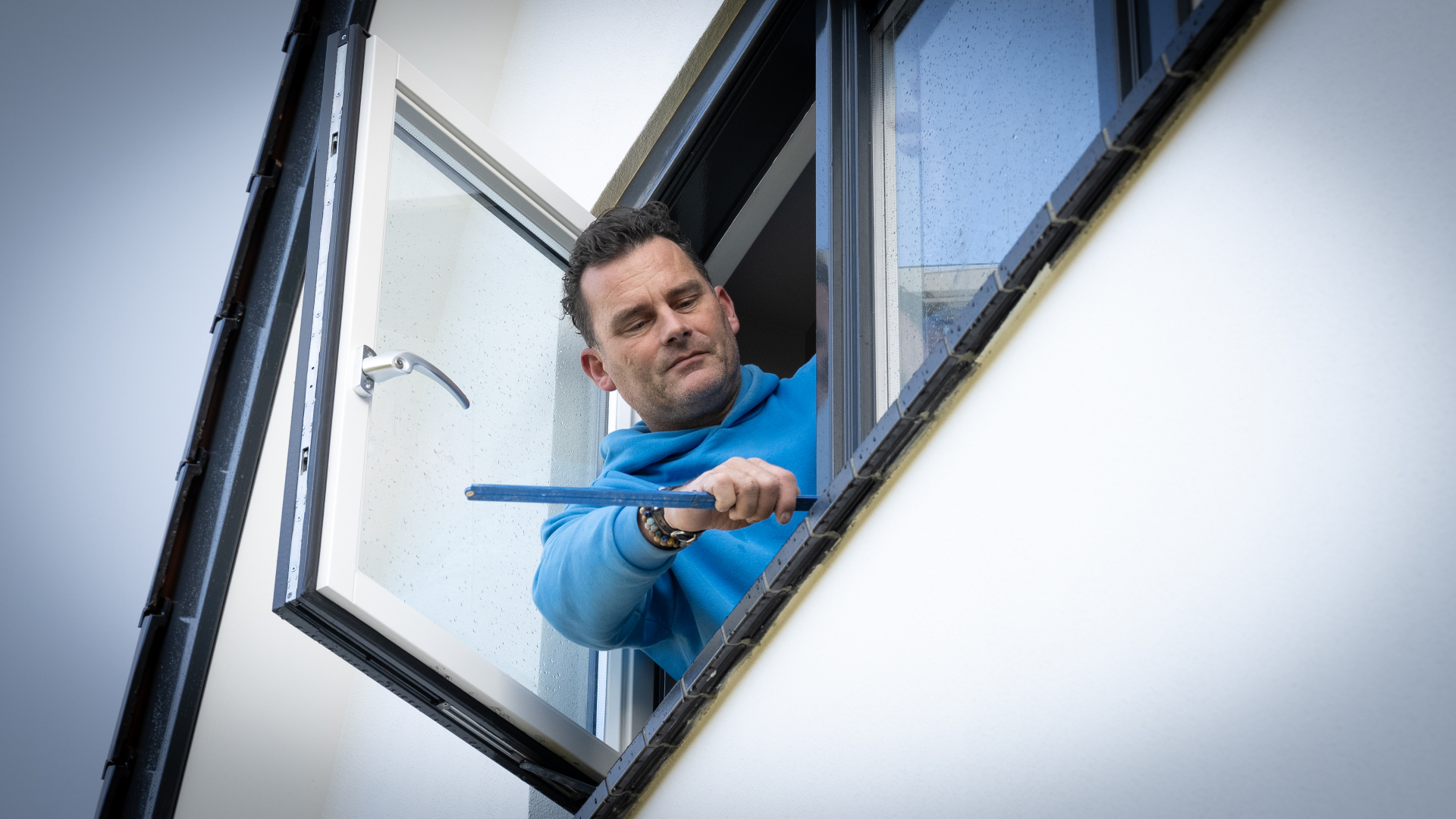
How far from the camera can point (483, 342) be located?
174 cm

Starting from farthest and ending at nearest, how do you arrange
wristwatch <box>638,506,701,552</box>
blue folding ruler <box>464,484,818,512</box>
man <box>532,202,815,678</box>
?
man <box>532,202,815,678</box>
wristwatch <box>638,506,701,552</box>
blue folding ruler <box>464,484,818,512</box>

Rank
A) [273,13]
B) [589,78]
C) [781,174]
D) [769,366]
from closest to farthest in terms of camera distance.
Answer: [781,174] → [589,78] → [769,366] → [273,13]

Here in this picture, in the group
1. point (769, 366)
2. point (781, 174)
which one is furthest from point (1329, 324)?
point (769, 366)

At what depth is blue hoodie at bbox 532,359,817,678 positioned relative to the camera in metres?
1.40

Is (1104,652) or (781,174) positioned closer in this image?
(1104,652)

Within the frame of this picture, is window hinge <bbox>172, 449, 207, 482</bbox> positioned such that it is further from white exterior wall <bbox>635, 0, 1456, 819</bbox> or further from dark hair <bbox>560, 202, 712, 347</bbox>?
white exterior wall <bbox>635, 0, 1456, 819</bbox>

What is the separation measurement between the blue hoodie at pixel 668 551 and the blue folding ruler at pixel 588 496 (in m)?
0.21

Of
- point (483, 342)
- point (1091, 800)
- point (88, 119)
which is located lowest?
point (1091, 800)

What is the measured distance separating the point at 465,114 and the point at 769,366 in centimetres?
121

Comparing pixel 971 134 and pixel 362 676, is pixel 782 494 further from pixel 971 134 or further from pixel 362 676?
pixel 362 676

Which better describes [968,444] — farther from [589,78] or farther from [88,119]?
[88,119]

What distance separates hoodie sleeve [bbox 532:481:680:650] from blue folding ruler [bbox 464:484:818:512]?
216mm

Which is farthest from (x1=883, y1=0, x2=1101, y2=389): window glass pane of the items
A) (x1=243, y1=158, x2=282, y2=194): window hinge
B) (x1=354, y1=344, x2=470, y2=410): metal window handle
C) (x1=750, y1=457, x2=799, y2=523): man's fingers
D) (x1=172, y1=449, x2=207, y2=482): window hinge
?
(x1=172, y1=449, x2=207, y2=482): window hinge

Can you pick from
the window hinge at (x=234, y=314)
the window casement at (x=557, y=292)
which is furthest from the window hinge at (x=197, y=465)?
the window casement at (x=557, y=292)
